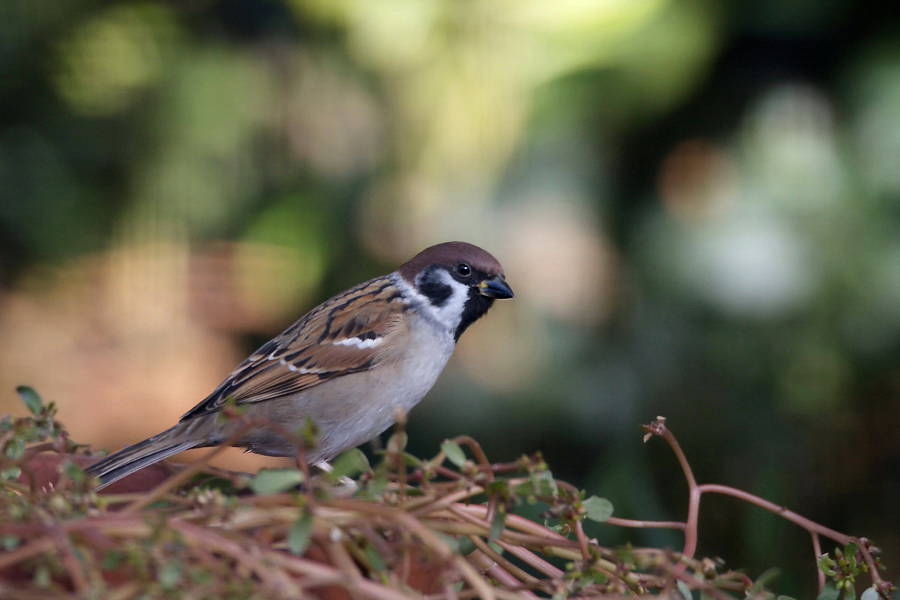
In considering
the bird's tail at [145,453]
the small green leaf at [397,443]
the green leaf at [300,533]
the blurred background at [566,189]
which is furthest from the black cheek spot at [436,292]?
A: the green leaf at [300,533]

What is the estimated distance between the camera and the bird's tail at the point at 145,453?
148 centimetres

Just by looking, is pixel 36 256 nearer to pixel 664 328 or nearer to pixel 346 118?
pixel 346 118

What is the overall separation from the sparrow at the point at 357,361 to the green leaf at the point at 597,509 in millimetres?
896

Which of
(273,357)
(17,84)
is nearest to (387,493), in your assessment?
(273,357)

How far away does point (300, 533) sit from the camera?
2.27 ft

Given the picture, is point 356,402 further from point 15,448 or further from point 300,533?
point 300,533

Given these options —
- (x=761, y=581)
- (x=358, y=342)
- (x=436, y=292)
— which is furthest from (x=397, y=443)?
(x=436, y=292)

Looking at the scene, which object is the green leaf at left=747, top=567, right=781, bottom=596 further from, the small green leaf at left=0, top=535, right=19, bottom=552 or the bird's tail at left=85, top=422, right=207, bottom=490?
the bird's tail at left=85, top=422, right=207, bottom=490

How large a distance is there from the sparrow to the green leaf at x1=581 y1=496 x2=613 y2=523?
896mm

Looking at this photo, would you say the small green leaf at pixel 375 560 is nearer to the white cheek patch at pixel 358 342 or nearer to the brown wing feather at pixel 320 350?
the brown wing feather at pixel 320 350

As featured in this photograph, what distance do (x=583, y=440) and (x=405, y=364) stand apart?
0.64 metres

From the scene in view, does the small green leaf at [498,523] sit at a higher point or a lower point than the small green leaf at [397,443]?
lower

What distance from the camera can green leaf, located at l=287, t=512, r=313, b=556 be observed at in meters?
0.68

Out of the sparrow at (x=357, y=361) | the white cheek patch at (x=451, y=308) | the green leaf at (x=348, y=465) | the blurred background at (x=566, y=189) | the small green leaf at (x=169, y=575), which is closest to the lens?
the small green leaf at (x=169, y=575)
